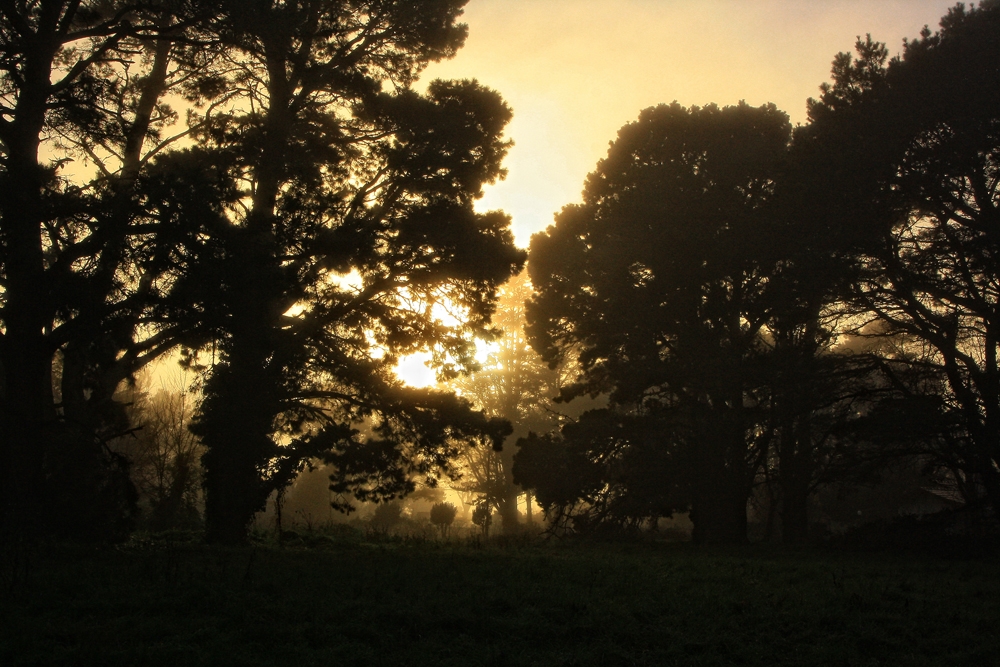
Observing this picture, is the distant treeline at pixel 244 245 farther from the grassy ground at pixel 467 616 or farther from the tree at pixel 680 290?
the tree at pixel 680 290

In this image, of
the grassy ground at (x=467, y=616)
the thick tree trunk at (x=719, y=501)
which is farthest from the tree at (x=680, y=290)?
the grassy ground at (x=467, y=616)

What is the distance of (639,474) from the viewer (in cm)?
2152

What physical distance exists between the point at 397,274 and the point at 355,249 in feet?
4.70

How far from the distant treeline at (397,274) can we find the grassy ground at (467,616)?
4.05 meters

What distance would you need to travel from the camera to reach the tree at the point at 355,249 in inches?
596

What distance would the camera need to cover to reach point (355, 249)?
15.2m

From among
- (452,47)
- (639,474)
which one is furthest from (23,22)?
(639,474)

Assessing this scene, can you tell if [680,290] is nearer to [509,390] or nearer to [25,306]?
[25,306]

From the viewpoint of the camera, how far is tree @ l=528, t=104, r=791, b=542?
68.8 feet

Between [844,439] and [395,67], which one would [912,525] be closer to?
[844,439]

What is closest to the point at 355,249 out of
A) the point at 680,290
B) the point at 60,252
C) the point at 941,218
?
the point at 60,252

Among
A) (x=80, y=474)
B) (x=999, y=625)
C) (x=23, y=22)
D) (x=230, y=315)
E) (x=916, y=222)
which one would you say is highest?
(x=23, y=22)

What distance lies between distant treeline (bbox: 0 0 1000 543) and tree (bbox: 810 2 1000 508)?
64 millimetres

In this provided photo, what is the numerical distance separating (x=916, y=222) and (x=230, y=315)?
589 inches
